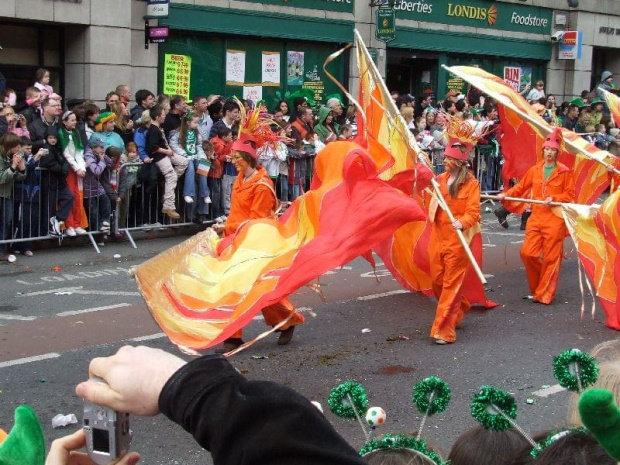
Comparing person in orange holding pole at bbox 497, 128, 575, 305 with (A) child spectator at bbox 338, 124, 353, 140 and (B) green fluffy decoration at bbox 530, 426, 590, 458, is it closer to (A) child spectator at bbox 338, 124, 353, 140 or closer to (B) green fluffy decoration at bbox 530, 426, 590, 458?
(A) child spectator at bbox 338, 124, 353, 140

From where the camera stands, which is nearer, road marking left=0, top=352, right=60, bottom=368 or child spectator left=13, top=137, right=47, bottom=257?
road marking left=0, top=352, right=60, bottom=368

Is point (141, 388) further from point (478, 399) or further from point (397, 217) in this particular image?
point (397, 217)

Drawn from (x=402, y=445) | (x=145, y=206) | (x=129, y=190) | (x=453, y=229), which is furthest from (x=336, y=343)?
(x=402, y=445)

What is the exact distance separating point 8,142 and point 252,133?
358cm

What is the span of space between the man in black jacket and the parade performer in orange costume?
6.76m

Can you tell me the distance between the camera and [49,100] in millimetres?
11680

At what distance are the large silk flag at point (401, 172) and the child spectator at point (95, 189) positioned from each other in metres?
4.33

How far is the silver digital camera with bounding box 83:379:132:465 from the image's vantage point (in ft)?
5.41

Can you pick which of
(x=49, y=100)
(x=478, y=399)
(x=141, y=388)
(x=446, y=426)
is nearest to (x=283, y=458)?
(x=141, y=388)

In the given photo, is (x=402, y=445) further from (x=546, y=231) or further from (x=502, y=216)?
(x=502, y=216)

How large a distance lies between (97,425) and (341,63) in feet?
69.0

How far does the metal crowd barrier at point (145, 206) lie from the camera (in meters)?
12.6

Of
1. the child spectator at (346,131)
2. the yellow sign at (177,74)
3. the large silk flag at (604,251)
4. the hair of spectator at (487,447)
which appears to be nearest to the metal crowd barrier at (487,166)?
the child spectator at (346,131)

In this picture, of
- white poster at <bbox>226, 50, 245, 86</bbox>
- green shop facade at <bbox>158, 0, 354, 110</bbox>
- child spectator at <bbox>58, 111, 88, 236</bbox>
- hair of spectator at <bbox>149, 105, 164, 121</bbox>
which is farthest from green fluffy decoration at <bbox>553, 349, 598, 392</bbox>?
white poster at <bbox>226, 50, 245, 86</bbox>
